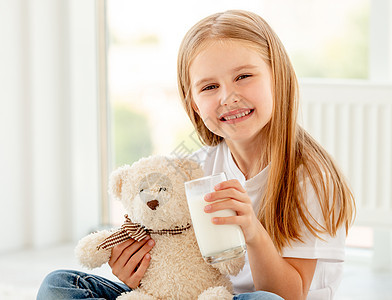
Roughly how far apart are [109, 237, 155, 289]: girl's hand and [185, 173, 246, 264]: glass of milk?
0.54ft

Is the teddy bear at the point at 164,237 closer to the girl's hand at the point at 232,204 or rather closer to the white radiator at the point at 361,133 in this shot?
the girl's hand at the point at 232,204

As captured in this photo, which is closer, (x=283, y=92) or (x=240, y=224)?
(x=240, y=224)

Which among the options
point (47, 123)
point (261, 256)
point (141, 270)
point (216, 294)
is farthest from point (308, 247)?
point (47, 123)

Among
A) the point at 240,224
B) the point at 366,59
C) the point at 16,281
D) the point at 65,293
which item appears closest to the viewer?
the point at 240,224

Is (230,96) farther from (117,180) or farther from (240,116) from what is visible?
(117,180)

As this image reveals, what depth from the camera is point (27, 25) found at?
235 centimetres

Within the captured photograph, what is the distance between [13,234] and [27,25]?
2.85 feet

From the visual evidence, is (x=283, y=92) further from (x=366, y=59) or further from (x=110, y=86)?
(x=110, y=86)

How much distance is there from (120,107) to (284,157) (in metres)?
1.65

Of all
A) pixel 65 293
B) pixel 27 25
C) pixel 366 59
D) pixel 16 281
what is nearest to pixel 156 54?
pixel 27 25

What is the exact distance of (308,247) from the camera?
44.1 inches

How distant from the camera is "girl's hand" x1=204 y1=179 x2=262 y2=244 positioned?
943 millimetres

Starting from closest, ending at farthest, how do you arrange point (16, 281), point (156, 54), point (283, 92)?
point (283, 92), point (16, 281), point (156, 54)

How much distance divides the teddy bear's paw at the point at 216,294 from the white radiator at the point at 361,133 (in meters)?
1.08
